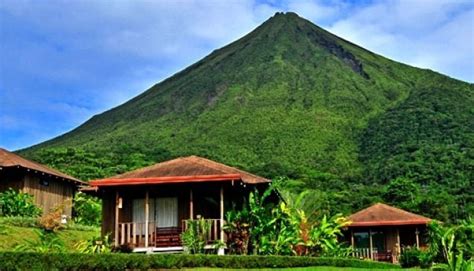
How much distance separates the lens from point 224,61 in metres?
117

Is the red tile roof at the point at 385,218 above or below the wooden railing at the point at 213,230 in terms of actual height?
above

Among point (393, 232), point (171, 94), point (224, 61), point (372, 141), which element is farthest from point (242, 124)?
point (393, 232)

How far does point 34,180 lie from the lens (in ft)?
93.2

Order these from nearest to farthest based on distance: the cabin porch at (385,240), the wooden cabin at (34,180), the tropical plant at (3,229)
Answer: the tropical plant at (3,229) → the wooden cabin at (34,180) → the cabin porch at (385,240)

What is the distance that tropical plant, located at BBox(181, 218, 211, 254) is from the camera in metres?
19.9

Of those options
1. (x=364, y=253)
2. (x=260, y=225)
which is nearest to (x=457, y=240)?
(x=260, y=225)

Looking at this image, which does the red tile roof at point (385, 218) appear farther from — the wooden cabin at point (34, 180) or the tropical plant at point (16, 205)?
the tropical plant at point (16, 205)

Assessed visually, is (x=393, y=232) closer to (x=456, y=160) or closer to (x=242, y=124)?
(x=456, y=160)

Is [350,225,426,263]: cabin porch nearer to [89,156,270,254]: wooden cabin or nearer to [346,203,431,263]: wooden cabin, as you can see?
[346,203,431,263]: wooden cabin

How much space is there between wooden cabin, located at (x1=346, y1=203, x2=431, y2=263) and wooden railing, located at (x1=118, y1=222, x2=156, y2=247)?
40.5ft

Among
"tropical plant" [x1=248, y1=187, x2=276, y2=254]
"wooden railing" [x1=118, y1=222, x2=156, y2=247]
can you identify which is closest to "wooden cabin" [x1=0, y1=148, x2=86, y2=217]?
"wooden railing" [x1=118, y1=222, x2=156, y2=247]

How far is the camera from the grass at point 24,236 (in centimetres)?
2040

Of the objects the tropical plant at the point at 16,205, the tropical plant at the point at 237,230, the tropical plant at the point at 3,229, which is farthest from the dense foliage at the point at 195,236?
the tropical plant at the point at 16,205

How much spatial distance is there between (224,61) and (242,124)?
118 ft
